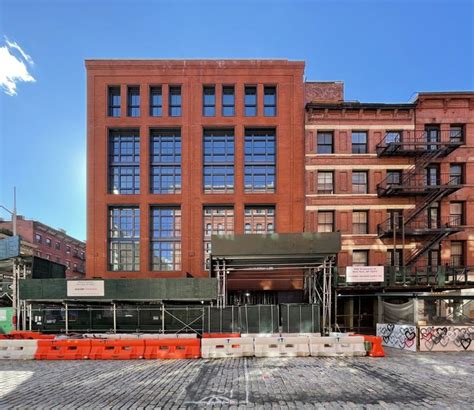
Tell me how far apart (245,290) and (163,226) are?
9.16 metres

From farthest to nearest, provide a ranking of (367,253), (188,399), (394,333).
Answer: (367,253), (394,333), (188,399)

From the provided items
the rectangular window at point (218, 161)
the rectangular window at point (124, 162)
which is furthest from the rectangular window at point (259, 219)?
the rectangular window at point (124, 162)

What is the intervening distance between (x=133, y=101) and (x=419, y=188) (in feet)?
83.6

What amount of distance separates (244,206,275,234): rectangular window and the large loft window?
14.8 metres

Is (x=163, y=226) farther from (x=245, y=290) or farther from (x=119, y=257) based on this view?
(x=245, y=290)

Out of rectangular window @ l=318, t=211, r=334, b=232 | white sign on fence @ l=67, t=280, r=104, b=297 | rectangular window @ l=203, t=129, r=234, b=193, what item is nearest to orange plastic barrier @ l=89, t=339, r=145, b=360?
white sign on fence @ l=67, t=280, r=104, b=297

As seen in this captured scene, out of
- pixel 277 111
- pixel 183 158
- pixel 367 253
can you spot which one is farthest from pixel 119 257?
pixel 367 253

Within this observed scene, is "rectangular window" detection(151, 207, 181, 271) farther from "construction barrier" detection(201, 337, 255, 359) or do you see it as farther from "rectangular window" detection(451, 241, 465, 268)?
"rectangular window" detection(451, 241, 465, 268)

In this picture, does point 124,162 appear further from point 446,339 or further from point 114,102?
point 446,339

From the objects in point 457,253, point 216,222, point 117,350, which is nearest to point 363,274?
point 457,253

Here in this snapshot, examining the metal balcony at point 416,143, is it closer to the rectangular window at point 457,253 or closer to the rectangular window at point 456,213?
the rectangular window at point 456,213

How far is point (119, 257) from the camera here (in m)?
28.5

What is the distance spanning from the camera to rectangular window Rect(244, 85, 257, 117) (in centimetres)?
2936

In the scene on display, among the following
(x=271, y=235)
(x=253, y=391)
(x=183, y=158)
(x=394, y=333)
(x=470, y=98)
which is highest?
(x=470, y=98)
